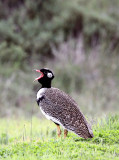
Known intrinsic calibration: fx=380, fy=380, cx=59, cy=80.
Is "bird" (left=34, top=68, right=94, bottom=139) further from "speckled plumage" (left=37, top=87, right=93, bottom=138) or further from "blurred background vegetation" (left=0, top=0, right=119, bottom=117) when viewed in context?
"blurred background vegetation" (left=0, top=0, right=119, bottom=117)

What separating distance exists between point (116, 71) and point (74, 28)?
358 cm

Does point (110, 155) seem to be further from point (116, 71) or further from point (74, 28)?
point (74, 28)

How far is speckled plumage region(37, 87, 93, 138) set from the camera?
7.05m

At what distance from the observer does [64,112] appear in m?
7.27

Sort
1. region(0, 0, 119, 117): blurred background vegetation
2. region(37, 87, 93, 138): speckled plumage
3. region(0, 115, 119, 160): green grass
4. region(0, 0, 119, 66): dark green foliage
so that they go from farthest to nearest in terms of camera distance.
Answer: region(0, 0, 119, 66): dark green foliage → region(0, 0, 119, 117): blurred background vegetation → region(37, 87, 93, 138): speckled plumage → region(0, 115, 119, 160): green grass

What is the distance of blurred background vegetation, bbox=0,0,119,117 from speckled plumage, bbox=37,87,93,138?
687 cm

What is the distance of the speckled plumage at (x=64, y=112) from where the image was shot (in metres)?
7.05

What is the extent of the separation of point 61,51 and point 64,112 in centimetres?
1068

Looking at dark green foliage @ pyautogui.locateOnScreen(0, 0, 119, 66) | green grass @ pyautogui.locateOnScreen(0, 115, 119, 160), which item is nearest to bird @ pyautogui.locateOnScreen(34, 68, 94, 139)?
green grass @ pyautogui.locateOnScreen(0, 115, 119, 160)

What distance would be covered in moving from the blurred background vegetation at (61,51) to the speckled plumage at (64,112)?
270 inches

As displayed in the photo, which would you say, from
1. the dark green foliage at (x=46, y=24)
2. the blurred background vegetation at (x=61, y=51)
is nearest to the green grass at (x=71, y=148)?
the blurred background vegetation at (x=61, y=51)

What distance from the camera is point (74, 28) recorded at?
1984cm

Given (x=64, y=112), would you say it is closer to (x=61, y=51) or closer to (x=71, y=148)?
(x=71, y=148)

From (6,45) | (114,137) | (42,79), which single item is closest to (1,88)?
(6,45)
